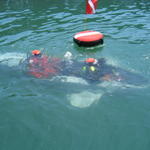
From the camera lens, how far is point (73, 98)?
25.1 feet

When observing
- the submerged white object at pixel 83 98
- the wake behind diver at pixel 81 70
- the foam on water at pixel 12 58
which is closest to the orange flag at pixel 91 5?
the wake behind diver at pixel 81 70

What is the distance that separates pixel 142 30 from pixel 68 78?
6.99 m

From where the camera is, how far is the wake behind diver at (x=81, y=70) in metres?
8.27

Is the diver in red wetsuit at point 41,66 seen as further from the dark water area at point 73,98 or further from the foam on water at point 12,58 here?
the foam on water at point 12,58

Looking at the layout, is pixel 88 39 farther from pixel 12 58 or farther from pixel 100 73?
pixel 12 58

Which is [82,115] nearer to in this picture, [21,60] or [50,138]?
[50,138]

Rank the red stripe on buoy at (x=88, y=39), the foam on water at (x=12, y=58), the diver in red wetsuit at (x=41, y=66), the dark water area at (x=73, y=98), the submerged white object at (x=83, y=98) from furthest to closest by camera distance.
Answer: the red stripe on buoy at (x=88, y=39), the foam on water at (x=12, y=58), the diver in red wetsuit at (x=41, y=66), the submerged white object at (x=83, y=98), the dark water area at (x=73, y=98)

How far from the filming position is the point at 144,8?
17188mm

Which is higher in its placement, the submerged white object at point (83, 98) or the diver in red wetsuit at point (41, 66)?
the diver in red wetsuit at point (41, 66)

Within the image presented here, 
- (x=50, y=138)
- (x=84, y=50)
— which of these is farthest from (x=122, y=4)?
(x=50, y=138)

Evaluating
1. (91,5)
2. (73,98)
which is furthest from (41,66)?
(91,5)

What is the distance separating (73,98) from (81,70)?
151cm

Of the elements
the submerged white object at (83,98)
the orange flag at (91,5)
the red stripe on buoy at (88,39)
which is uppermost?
the orange flag at (91,5)

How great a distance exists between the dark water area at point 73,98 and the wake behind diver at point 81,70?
0.27 metres
